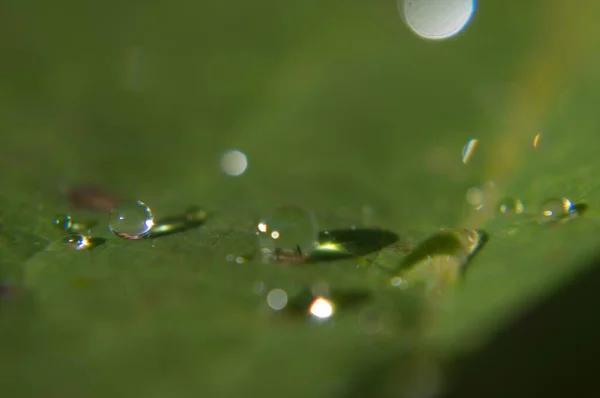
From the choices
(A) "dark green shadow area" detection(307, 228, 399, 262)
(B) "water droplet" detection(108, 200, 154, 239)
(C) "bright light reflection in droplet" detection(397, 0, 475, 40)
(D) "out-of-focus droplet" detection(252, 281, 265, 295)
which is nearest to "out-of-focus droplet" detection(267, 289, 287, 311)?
(D) "out-of-focus droplet" detection(252, 281, 265, 295)

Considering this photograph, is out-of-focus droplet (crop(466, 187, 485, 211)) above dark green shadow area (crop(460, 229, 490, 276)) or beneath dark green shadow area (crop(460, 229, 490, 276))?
above

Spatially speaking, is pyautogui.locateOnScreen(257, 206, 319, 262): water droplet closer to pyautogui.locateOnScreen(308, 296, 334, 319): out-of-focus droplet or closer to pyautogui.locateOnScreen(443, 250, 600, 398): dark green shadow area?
pyautogui.locateOnScreen(308, 296, 334, 319): out-of-focus droplet

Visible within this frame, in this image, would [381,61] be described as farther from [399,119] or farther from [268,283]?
[268,283]

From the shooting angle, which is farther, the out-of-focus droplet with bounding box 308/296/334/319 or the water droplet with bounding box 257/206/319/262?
the out-of-focus droplet with bounding box 308/296/334/319

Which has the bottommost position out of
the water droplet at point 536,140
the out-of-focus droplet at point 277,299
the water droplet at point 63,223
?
the out-of-focus droplet at point 277,299

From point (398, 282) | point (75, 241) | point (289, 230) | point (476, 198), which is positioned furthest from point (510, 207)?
point (75, 241)

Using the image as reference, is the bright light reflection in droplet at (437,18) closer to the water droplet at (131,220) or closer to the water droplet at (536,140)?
the water droplet at (536,140)

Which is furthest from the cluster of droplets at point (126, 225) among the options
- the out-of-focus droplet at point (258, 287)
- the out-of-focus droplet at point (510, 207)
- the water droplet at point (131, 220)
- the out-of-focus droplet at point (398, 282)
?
the out-of-focus droplet at point (510, 207)
